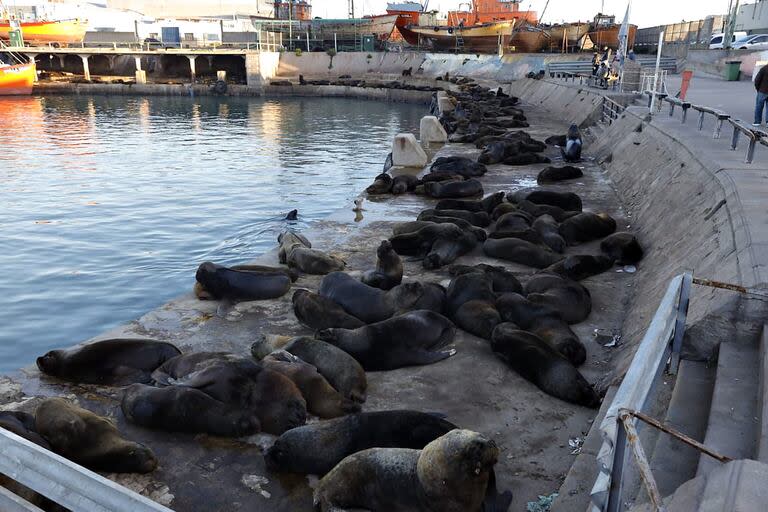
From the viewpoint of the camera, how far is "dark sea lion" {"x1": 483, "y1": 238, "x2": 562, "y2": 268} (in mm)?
9031

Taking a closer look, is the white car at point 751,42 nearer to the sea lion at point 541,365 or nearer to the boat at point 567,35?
the boat at point 567,35

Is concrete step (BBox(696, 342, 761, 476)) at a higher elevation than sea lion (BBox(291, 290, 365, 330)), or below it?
higher

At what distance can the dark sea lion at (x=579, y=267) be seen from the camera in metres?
8.25

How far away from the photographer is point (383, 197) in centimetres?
1412

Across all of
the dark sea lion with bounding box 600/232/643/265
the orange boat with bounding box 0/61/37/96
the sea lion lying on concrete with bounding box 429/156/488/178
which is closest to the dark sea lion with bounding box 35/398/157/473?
the dark sea lion with bounding box 600/232/643/265

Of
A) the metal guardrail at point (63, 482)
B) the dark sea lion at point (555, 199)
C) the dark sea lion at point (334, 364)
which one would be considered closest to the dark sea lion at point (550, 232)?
the dark sea lion at point (555, 199)

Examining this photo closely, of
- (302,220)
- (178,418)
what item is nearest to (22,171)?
(302,220)

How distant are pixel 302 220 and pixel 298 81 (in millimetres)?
45545

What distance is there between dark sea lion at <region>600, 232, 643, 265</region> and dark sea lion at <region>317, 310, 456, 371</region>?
3490 mm

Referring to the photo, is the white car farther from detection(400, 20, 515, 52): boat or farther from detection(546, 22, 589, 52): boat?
detection(400, 20, 515, 52): boat

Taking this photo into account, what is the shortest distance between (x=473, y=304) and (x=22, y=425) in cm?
434

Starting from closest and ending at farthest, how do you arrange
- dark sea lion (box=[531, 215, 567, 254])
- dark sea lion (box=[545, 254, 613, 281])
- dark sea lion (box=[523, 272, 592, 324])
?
dark sea lion (box=[523, 272, 592, 324]), dark sea lion (box=[545, 254, 613, 281]), dark sea lion (box=[531, 215, 567, 254])

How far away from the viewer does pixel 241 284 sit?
316 inches

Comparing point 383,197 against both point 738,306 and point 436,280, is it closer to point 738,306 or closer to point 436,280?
point 436,280
